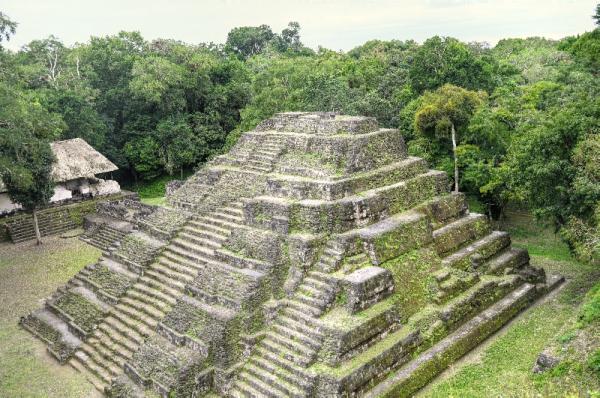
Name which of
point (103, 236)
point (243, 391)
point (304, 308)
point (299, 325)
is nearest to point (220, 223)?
point (304, 308)

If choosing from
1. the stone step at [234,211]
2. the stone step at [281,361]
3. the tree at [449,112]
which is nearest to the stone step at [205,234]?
the stone step at [234,211]

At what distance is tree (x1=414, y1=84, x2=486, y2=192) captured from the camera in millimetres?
19797

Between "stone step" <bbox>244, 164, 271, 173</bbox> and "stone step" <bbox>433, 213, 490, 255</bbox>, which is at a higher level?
"stone step" <bbox>244, 164, 271, 173</bbox>

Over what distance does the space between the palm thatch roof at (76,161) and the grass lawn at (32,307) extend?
13.7ft

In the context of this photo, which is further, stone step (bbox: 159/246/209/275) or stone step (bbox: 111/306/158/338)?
stone step (bbox: 159/246/209/275)

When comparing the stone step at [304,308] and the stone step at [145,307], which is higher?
the stone step at [304,308]

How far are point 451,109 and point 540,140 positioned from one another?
6.05 m

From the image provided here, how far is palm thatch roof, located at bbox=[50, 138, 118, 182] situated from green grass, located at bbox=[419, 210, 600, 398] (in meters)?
21.9

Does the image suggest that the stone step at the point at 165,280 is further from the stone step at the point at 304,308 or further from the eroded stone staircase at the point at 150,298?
the stone step at the point at 304,308

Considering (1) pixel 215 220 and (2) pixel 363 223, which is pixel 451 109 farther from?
(1) pixel 215 220

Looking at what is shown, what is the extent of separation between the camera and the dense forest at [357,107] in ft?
45.6

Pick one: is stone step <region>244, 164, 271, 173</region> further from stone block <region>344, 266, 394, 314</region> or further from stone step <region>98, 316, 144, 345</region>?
stone step <region>98, 316, 144, 345</region>

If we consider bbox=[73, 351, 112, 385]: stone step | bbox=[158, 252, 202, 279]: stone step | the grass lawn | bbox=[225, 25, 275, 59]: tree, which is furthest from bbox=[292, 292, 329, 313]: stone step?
bbox=[225, 25, 275, 59]: tree

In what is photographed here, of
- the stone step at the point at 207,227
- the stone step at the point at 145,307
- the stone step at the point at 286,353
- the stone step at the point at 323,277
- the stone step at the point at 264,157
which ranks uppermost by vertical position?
the stone step at the point at 264,157
